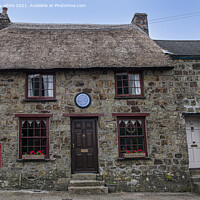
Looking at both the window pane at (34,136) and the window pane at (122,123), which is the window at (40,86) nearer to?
the window pane at (34,136)

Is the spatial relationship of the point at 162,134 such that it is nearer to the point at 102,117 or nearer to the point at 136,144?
the point at 136,144

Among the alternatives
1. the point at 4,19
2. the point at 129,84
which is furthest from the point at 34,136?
the point at 4,19

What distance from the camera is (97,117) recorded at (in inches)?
410

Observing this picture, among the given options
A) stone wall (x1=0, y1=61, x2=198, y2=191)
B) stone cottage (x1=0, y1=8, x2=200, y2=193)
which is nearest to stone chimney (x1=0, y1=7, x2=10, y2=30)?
stone cottage (x1=0, y1=8, x2=200, y2=193)

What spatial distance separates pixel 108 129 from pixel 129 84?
2145 mm

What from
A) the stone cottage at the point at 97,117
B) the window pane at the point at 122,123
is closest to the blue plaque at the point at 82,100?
the stone cottage at the point at 97,117

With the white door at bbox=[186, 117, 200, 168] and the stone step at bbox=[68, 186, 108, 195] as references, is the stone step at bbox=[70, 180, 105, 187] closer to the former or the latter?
the stone step at bbox=[68, 186, 108, 195]

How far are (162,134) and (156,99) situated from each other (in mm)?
1494

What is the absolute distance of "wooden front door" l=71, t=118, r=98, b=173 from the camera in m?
10.1

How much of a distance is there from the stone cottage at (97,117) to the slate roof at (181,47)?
1.35 ft

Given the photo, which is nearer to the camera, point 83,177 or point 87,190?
point 87,190

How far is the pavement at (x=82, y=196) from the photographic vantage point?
8.43 metres

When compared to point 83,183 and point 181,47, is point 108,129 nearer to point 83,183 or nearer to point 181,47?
point 83,183

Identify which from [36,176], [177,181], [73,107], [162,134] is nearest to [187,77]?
[162,134]
